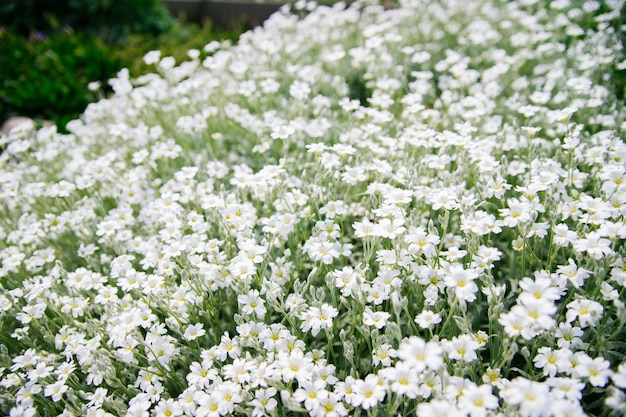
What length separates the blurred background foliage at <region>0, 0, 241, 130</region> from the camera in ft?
17.5

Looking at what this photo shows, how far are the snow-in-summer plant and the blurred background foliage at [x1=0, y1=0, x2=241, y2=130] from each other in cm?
155

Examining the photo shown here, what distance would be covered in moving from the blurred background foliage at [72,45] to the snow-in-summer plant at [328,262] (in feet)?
5.10

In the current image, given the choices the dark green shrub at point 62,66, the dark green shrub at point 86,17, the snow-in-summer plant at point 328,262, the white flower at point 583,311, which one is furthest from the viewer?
the dark green shrub at point 86,17

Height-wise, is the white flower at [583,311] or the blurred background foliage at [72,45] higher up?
the blurred background foliage at [72,45]

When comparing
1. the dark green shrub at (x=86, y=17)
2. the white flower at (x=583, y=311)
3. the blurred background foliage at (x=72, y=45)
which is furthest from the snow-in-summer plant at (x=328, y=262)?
the dark green shrub at (x=86, y=17)

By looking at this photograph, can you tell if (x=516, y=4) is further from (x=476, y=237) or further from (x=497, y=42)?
(x=476, y=237)

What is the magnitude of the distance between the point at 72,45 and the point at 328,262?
5.58m

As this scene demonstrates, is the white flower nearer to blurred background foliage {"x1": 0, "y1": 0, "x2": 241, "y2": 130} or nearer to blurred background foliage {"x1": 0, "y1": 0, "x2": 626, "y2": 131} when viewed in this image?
blurred background foliage {"x1": 0, "y1": 0, "x2": 626, "y2": 131}

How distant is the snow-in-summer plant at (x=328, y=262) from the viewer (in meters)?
1.93

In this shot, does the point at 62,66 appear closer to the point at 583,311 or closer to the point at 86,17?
the point at 86,17

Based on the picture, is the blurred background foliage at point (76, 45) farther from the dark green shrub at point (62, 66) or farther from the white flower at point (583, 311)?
the white flower at point (583, 311)

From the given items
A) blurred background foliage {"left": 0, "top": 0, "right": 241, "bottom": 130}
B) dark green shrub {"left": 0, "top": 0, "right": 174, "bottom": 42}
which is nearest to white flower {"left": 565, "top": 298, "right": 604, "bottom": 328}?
blurred background foliage {"left": 0, "top": 0, "right": 241, "bottom": 130}

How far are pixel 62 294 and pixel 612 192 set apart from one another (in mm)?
2859

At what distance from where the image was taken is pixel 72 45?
6309mm
